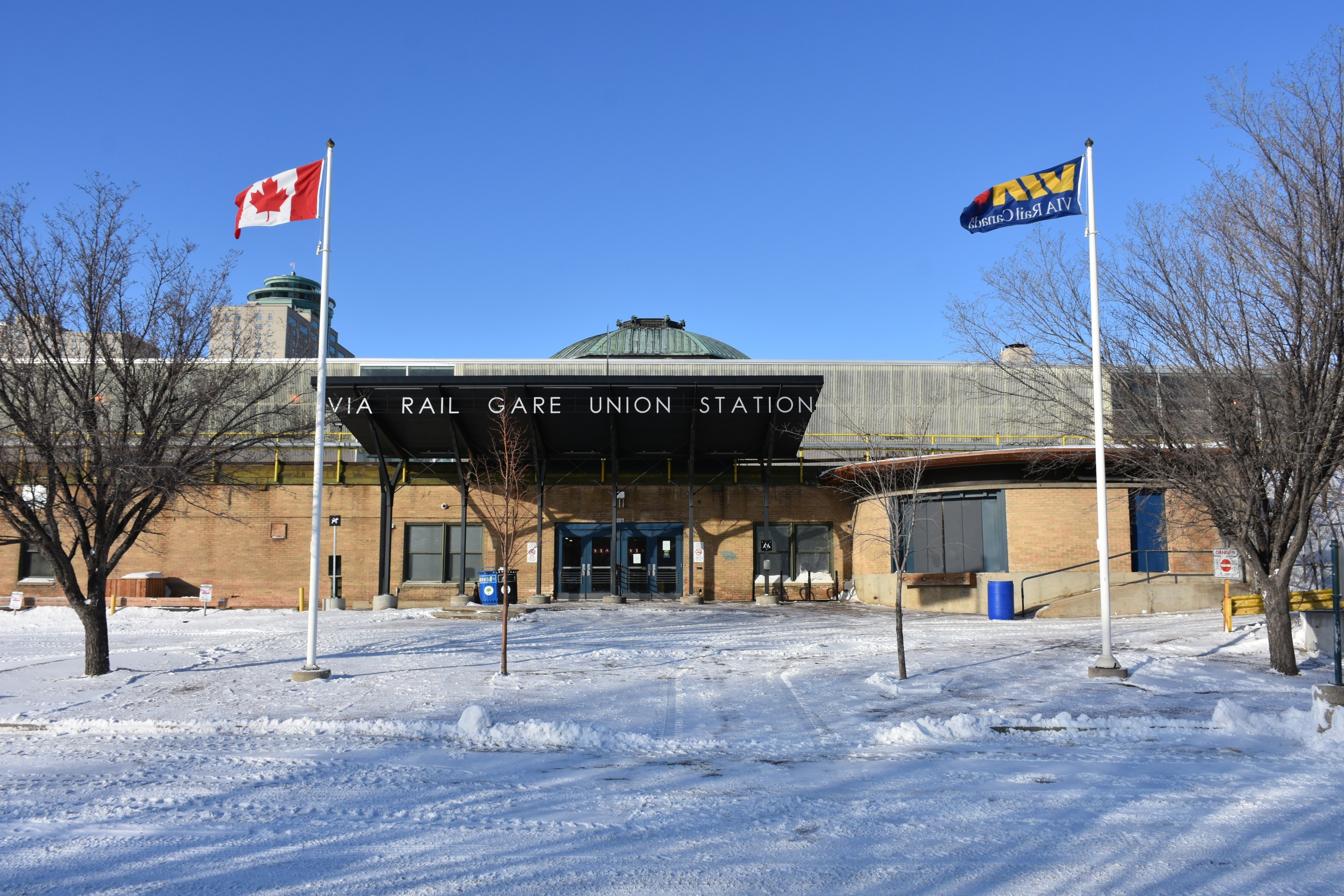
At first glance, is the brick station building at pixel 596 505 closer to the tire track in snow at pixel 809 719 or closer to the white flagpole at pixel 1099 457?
the white flagpole at pixel 1099 457

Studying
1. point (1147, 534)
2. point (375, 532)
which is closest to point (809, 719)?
point (1147, 534)

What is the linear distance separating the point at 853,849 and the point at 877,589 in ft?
78.4

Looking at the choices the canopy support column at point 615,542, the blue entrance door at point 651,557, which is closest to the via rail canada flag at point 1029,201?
the canopy support column at point 615,542

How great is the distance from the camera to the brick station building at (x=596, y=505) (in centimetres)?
2734

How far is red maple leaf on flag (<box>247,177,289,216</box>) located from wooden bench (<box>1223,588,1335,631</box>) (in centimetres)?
1796

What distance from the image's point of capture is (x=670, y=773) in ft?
29.0

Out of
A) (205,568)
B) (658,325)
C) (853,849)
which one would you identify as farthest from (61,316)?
(658,325)

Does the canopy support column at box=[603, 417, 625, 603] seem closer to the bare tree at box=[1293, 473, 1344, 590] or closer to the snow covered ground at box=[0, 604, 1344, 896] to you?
the snow covered ground at box=[0, 604, 1344, 896]

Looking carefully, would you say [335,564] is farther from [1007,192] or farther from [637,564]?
[1007,192]

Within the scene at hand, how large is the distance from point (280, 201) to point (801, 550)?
22.8 meters

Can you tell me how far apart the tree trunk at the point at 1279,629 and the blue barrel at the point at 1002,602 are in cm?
981

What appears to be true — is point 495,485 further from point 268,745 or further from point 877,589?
point 268,745

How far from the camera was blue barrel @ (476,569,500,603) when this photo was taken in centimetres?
2819

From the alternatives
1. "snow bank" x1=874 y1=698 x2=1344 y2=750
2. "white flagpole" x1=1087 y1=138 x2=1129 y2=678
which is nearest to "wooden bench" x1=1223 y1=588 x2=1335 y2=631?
"white flagpole" x1=1087 y1=138 x2=1129 y2=678
